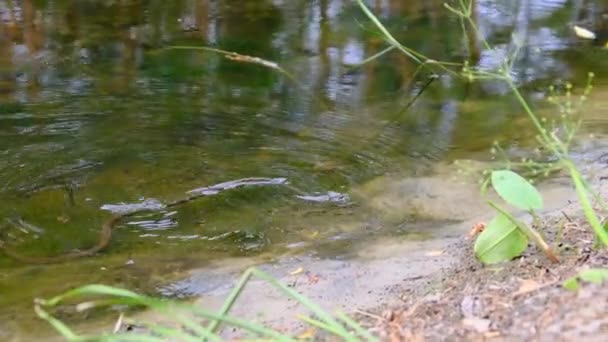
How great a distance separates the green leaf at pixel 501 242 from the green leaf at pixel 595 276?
1.69 feet

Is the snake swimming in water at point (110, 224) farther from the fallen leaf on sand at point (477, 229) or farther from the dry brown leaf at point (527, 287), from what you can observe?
the dry brown leaf at point (527, 287)

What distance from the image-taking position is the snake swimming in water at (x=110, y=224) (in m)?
3.60

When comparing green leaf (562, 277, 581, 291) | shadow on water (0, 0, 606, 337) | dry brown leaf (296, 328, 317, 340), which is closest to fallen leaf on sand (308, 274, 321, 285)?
shadow on water (0, 0, 606, 337)

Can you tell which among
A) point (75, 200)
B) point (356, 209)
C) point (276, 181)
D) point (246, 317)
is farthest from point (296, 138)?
point (246, 317)

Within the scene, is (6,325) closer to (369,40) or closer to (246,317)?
(246,317)

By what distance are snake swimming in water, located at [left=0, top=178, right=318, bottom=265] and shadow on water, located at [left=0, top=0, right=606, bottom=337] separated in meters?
0.05

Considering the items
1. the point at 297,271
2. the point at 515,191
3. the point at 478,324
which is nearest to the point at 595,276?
the point at 478,324

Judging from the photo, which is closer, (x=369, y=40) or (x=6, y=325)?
(x=6, y=325)

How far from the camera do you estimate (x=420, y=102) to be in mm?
5316

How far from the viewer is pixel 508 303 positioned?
2.33 meters

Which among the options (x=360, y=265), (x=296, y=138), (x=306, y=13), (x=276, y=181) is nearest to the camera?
(x=360, y=265)

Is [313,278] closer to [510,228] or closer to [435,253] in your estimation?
[435,253]

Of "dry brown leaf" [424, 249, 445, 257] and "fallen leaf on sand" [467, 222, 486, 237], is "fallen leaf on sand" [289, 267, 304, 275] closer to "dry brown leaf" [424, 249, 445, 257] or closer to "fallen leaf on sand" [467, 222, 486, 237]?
"dry brown leaf" [424, 249, 445, 257]

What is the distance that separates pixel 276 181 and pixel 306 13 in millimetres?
3490
